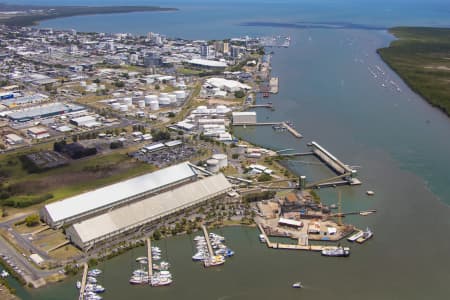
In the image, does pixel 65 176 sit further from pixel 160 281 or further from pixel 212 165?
pixel 160 281

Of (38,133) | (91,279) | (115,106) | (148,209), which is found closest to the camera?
(91,279)

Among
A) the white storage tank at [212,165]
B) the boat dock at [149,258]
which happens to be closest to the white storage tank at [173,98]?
the white storage tank at [212,165]

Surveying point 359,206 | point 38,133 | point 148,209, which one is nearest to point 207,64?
point 38,133

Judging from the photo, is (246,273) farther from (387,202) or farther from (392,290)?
(387,202)

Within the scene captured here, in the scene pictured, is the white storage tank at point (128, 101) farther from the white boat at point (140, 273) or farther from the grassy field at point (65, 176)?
the white boat at point (140, 273)

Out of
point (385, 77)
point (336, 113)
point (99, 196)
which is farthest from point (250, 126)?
point (385, 77)

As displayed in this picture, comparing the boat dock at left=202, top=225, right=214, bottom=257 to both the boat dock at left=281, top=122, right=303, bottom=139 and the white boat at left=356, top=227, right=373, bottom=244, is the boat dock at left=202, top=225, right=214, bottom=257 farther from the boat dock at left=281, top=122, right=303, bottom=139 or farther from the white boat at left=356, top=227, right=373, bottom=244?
the boat dock at left=281, top=122, right=303, bottom=139

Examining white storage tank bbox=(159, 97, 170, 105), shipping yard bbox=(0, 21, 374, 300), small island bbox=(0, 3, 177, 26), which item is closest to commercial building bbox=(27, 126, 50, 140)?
shipping yard bbox=(0, 21, 374, 300)
